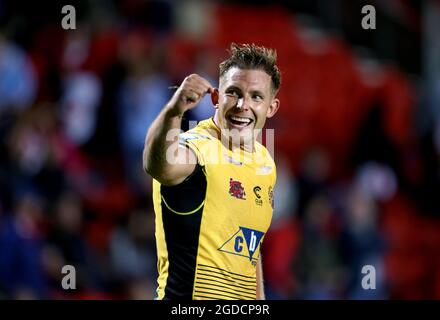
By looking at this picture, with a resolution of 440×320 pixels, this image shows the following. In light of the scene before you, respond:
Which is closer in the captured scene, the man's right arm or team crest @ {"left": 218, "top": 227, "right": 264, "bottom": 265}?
the man's right arm

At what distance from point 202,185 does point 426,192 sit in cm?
661

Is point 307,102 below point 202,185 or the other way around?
the other way around

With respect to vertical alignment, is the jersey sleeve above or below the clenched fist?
below

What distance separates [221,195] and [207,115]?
4.20 meters

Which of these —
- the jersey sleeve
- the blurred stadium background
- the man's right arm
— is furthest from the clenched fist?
the blurred stadium background

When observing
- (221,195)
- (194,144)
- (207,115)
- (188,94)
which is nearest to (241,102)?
(194,144)

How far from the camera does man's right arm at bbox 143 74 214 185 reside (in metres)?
3.67

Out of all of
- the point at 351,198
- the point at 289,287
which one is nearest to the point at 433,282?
the point at 351,198

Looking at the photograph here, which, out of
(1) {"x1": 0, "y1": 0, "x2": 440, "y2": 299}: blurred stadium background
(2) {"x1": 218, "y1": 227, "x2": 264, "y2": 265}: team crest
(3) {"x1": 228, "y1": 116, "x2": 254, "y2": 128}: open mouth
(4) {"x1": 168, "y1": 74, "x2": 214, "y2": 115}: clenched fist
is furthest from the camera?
(1) {"x1": 0, "y1": 0, "x2": 440, "y2": 299}: blurred stadium background

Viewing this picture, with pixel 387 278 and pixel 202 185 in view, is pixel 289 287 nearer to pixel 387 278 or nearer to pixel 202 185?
pixel 387 278

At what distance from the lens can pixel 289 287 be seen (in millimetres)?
8359

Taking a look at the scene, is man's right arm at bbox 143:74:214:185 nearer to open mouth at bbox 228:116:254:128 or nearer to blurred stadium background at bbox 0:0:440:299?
open mouth at bbox 228:116:254:128

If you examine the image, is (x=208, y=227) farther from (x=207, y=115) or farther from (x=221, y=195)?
(x=207, y=115)
